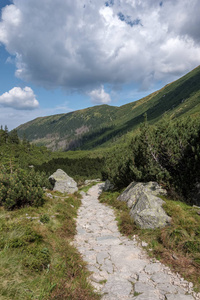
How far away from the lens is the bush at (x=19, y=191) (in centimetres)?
1080

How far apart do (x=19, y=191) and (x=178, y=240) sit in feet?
31.5

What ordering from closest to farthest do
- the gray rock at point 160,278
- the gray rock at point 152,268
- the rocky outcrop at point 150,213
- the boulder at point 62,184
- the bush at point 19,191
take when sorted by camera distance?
the gray rock at point 160,278 < the gray rock at point 152,268 < the rocky outcrop at point 150,213 < the bush at point 19,191 < the boulder at point 62,184

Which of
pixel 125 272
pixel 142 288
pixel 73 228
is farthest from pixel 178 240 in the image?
pixel 73 228

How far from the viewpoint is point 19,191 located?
11.0 metres

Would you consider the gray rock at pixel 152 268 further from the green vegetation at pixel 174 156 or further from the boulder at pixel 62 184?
the boulder at pixel 62 184

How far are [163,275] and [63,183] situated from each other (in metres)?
20.6

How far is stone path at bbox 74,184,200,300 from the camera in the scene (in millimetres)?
4836

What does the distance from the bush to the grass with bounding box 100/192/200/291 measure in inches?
254

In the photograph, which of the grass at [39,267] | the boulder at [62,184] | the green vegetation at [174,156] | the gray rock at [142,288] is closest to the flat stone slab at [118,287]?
the gray rock at [142,288]

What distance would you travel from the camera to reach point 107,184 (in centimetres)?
2369

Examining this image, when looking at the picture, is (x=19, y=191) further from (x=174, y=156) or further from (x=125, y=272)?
(x=174, y=156)

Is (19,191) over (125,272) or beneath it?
over

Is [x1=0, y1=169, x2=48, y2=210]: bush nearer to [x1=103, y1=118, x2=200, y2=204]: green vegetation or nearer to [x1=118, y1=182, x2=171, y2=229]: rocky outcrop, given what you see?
[x1=118, y1=182, x2=171, y2=229]: rocky outcrop

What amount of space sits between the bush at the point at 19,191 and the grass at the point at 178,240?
21.2 feet
